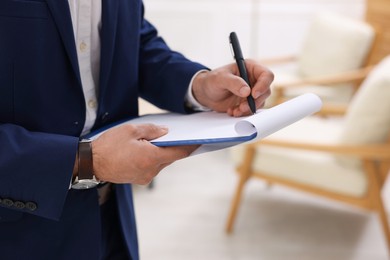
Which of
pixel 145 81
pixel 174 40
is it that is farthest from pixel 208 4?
pixel 145 81

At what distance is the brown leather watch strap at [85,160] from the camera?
79 cm

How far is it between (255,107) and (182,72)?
204 millimetres

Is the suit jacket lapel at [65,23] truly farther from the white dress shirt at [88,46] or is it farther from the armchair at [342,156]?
the armchair at [342,156]

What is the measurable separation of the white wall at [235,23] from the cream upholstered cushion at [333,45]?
611 mm

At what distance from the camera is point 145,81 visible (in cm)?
113

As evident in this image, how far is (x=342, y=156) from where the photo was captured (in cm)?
230

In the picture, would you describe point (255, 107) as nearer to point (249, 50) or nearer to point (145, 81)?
Answer: point (145, 81)

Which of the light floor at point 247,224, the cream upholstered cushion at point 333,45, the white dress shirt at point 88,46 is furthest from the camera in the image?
the cream upholstered cushion at point 333,45

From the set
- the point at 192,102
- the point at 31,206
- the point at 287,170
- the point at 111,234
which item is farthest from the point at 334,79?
the point at 31,206

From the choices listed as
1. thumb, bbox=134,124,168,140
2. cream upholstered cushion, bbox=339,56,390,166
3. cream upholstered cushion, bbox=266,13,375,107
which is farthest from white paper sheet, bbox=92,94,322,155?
cream upholstered cushion, bbox=266,13,375,107

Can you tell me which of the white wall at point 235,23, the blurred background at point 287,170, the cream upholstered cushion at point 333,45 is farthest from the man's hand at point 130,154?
the white wall at point 235,23

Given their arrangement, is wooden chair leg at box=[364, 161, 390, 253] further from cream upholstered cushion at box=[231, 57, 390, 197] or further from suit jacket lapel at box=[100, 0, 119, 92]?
suit jacket lapel at box=[100, 0, 119, 92]

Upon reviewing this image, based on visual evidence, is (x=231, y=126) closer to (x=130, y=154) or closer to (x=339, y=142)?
(x=130, y=154)

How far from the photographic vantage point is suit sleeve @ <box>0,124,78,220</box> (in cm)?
76
